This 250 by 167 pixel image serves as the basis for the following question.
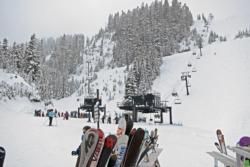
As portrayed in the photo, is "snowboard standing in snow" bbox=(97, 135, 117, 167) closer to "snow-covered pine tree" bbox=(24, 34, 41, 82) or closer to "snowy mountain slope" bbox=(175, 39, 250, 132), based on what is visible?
"snowy mountain slope" bbox=(175, 39, 250, 132)

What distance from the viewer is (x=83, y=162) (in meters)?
2.52

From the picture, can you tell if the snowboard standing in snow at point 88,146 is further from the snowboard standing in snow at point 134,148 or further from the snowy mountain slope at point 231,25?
the snowy mountain slope at point 231,25

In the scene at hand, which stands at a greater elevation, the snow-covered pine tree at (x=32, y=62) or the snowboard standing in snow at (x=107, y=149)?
the snow-covered pine tree at (x=32, y=62)

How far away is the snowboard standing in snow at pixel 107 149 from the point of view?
2393mm

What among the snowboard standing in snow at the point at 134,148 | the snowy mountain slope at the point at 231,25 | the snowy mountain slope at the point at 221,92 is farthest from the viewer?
the snowy mountain slope at the point at 231,25

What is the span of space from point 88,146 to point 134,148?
59 cm

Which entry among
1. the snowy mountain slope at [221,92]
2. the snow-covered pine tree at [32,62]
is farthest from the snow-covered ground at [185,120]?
the snow-covered pine tree at [32,62]

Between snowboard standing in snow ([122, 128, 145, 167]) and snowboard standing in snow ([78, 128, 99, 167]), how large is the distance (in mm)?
500

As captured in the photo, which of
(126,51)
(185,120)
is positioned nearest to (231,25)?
(126,51)

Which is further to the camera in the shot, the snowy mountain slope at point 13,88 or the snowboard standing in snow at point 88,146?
the snowy mountain slope at point 13,88

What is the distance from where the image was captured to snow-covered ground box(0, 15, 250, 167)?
34.4ft

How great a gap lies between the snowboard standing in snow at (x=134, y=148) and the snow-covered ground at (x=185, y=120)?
6011 millimetres

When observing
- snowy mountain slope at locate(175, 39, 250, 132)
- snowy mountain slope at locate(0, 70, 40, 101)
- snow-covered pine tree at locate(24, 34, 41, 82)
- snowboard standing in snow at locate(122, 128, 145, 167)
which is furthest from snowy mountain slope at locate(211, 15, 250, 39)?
snowboard standing in snow at locate(122, 128, 145, 167)

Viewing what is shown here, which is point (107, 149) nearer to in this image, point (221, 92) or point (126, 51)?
point (221, 92)
